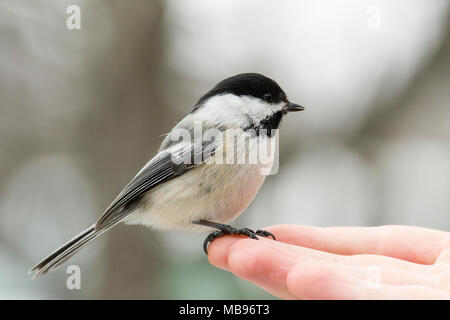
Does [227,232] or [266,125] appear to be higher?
[266,125]

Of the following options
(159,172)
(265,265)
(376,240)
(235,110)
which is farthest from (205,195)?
(376,240)

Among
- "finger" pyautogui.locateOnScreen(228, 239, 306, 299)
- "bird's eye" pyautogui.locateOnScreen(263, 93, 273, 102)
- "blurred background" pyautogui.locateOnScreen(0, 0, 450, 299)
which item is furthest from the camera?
"blurred background" pyautogui.locateOnScreen(0, 0, 450, 299)

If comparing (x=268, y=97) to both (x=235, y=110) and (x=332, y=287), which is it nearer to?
(x=235, y=110)

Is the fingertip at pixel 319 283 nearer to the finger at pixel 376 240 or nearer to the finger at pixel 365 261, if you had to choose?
the finger at pixel 365 261

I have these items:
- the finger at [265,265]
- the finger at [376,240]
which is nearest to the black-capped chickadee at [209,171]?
the finger at [376,240]

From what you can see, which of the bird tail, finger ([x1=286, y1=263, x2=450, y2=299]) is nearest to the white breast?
the bird tail

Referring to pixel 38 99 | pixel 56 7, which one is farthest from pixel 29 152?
pixel 56 7

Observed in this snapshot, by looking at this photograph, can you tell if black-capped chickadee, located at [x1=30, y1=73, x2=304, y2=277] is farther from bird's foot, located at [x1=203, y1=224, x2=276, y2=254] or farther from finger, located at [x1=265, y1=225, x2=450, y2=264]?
finger, located at [x1=265, y1=225, x2=450, y2=264]
